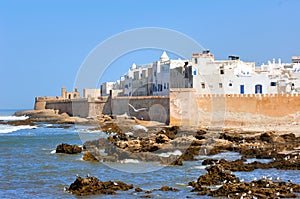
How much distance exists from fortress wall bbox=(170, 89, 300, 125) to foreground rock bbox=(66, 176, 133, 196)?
1628 cm

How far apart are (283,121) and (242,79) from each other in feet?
18.5

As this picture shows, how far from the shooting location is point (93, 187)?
1212 cm

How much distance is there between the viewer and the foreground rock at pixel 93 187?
39.2 feet

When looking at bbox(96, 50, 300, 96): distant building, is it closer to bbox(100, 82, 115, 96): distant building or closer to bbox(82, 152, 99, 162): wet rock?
bbox(82, 152, 99, 162): wet rock

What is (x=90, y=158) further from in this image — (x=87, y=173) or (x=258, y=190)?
(x=258, y=190)

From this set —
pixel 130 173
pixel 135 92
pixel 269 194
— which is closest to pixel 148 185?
pixel 130 173

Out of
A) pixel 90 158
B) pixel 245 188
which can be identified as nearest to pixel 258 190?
pixel 245 188

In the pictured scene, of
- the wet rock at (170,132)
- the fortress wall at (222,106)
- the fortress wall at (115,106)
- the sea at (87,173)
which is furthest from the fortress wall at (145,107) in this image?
the sea at (87,173)

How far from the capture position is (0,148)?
25031mm

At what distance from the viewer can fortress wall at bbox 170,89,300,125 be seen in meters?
28.3

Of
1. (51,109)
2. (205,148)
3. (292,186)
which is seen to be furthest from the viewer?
(51,109)

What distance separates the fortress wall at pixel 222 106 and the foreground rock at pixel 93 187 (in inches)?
641

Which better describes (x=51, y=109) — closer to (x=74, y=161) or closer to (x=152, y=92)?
(x=152, y=92)

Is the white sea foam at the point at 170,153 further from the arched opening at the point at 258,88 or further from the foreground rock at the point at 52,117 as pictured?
the foreground rock at the point at 52,117
